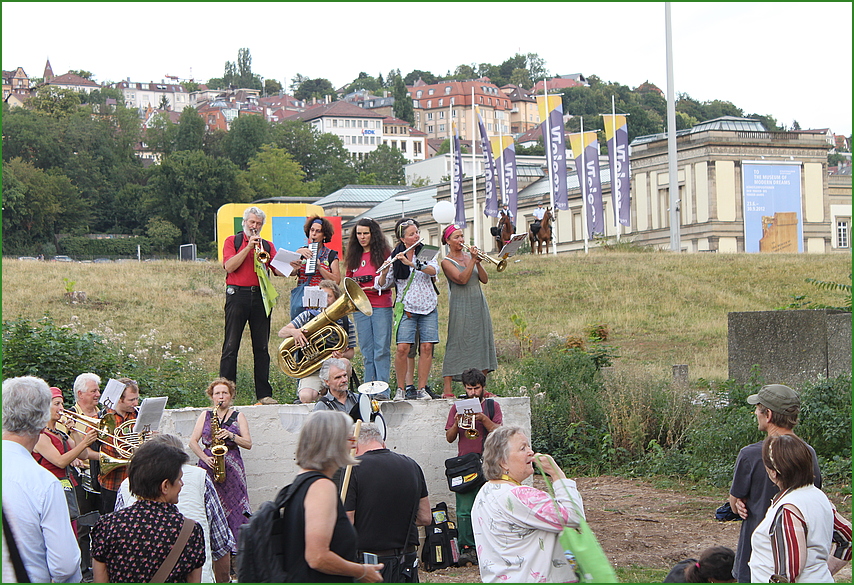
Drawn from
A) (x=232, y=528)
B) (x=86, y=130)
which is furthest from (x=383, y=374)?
(x=86, y=130)

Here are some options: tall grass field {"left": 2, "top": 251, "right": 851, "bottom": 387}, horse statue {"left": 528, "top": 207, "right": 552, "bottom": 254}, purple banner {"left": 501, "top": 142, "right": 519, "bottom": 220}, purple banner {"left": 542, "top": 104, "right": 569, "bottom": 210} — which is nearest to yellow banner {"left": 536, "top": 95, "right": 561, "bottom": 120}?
purple banner {"left": 542, "top": 104, "right": 569, "bottom": 210}

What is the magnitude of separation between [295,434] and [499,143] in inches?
1460

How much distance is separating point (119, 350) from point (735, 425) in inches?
392

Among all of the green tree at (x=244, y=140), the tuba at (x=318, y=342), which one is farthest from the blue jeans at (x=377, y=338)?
the green tree at (x=244, y=140)

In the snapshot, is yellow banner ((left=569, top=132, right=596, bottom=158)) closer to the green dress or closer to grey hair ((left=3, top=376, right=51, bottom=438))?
the green dress

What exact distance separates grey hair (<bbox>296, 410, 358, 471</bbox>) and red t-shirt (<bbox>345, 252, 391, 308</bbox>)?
16.5 ft

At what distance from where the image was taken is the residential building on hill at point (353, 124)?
14888 centimetres

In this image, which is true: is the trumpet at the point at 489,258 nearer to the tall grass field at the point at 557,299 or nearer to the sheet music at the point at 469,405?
the sheet music at the point at 469,405

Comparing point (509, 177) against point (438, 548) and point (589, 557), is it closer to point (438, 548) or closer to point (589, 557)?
point (438, 548)

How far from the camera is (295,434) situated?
905cm

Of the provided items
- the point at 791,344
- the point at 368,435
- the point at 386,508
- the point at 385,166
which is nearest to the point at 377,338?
the point at 368,435

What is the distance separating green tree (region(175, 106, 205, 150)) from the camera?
111m

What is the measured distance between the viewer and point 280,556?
4125 millimetres

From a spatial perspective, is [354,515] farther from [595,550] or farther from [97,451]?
[97,451]
